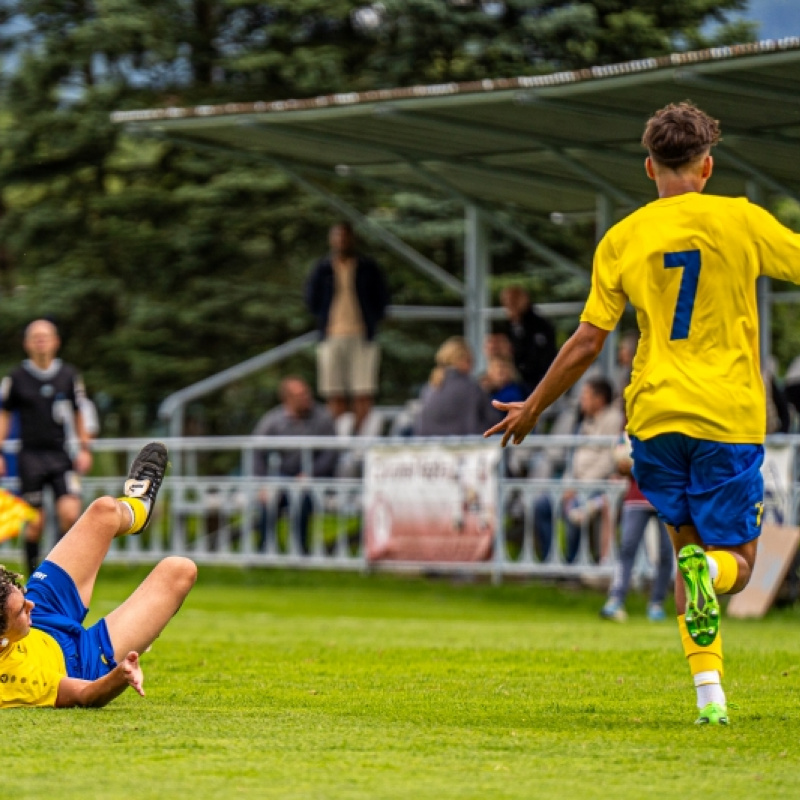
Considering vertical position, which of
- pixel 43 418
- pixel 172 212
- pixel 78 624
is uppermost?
pixel 172 212

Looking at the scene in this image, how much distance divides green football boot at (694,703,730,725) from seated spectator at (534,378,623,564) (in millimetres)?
9823

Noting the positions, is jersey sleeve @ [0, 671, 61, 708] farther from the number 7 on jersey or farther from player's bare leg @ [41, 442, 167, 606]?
the number 7 on jersey

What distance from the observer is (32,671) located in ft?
23.5

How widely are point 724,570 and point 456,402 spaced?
465 inches

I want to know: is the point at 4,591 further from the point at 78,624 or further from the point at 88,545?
the point at 88,545

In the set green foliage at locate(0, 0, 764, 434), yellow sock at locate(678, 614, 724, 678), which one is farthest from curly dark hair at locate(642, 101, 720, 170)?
green foliage at locate(0, 0, 764, 434)

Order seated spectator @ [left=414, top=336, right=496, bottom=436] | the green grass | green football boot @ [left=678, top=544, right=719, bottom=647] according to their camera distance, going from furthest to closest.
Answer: seated spectator @ [left=414, top=336, right=496, bottom=436] → green football boot @ [left=678, top=544, right=719, bottom=647] → the green grass

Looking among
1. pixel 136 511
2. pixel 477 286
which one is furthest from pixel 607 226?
pixel 136 511

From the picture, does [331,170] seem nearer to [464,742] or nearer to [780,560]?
[780,560]

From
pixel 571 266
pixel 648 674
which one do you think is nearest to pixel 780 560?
pixel 648 674

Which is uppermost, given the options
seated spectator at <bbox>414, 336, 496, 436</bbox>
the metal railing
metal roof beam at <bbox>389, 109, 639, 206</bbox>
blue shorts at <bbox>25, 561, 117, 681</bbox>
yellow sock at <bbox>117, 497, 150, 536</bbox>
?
metal roof beam at <bbox>389, 109, 639, 206</bbox>

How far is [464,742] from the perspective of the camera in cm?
632

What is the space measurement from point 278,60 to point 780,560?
1331cm

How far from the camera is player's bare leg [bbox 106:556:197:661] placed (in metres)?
7.47
